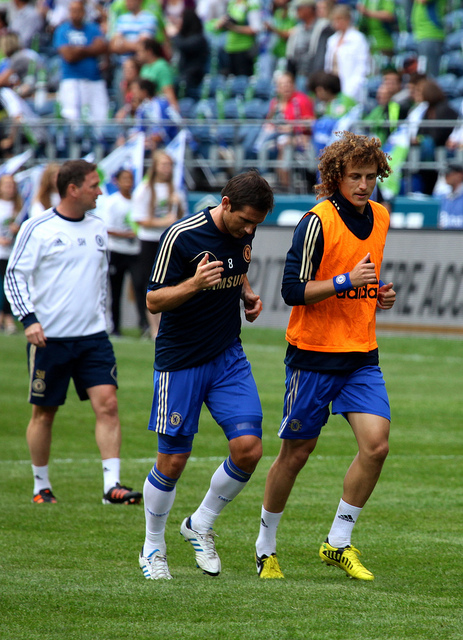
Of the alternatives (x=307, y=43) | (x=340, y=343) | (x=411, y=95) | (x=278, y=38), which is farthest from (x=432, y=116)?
(x=340, y=343)

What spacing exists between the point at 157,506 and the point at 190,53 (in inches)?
688

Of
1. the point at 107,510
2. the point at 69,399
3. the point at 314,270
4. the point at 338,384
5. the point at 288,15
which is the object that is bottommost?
the point at 69,399

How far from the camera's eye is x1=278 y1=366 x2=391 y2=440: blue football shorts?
5492mm

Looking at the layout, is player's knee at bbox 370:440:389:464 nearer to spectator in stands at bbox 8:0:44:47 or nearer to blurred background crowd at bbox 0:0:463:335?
blurred background crowd at bbox 0:0:463:335

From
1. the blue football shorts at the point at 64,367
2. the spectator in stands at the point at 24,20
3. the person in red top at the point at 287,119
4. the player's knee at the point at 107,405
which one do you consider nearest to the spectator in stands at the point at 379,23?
the person in red top at the point at 287,119

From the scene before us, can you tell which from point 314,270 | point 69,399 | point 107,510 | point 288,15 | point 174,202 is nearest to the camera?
point 314,270

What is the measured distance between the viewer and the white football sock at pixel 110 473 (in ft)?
24.7

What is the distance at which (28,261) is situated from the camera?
24.3 feet

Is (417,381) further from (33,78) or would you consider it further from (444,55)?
(33,78)

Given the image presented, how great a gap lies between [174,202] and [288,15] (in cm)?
732

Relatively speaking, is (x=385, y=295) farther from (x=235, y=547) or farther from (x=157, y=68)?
(x=157, y=68)

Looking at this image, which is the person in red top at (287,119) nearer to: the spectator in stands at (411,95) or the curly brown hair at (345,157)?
the spectator in stands at (411,95)

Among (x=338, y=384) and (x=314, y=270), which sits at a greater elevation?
(x=314, y=270)

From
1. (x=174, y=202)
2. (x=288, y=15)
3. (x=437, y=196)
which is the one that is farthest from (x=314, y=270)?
(x=288, y=15)
